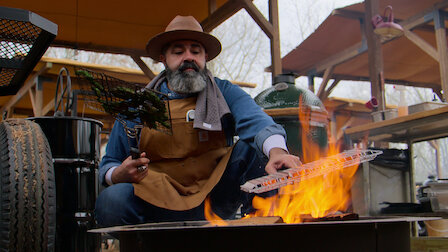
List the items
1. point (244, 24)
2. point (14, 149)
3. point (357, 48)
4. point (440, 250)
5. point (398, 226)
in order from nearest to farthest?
point (398, 226) < point (14, 149) < point (440, 250) < point (357, 48) < point (244, 24)

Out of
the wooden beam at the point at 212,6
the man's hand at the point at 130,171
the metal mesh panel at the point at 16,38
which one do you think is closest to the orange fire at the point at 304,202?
the man's hand at the point at 130,171

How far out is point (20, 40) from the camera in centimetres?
175

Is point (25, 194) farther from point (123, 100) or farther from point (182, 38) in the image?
point (182, 38)

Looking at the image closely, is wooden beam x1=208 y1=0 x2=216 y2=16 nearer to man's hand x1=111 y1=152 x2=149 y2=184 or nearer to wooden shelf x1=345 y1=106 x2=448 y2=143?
wooden shelf x1=345 y1=106 x2=448 y2=143

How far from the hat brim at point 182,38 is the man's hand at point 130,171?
0.82 m

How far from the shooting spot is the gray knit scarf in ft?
7.16

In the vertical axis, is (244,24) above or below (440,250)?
above

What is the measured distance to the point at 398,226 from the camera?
4.59 ft

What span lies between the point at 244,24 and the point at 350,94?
18.7m

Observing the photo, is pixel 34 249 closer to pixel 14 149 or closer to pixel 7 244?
pixel 7 244

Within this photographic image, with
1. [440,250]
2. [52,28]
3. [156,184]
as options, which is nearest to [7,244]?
[156,184]

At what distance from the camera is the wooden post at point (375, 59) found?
525 cm

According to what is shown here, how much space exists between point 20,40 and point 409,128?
11.3ft

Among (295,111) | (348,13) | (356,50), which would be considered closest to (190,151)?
(295,111)
